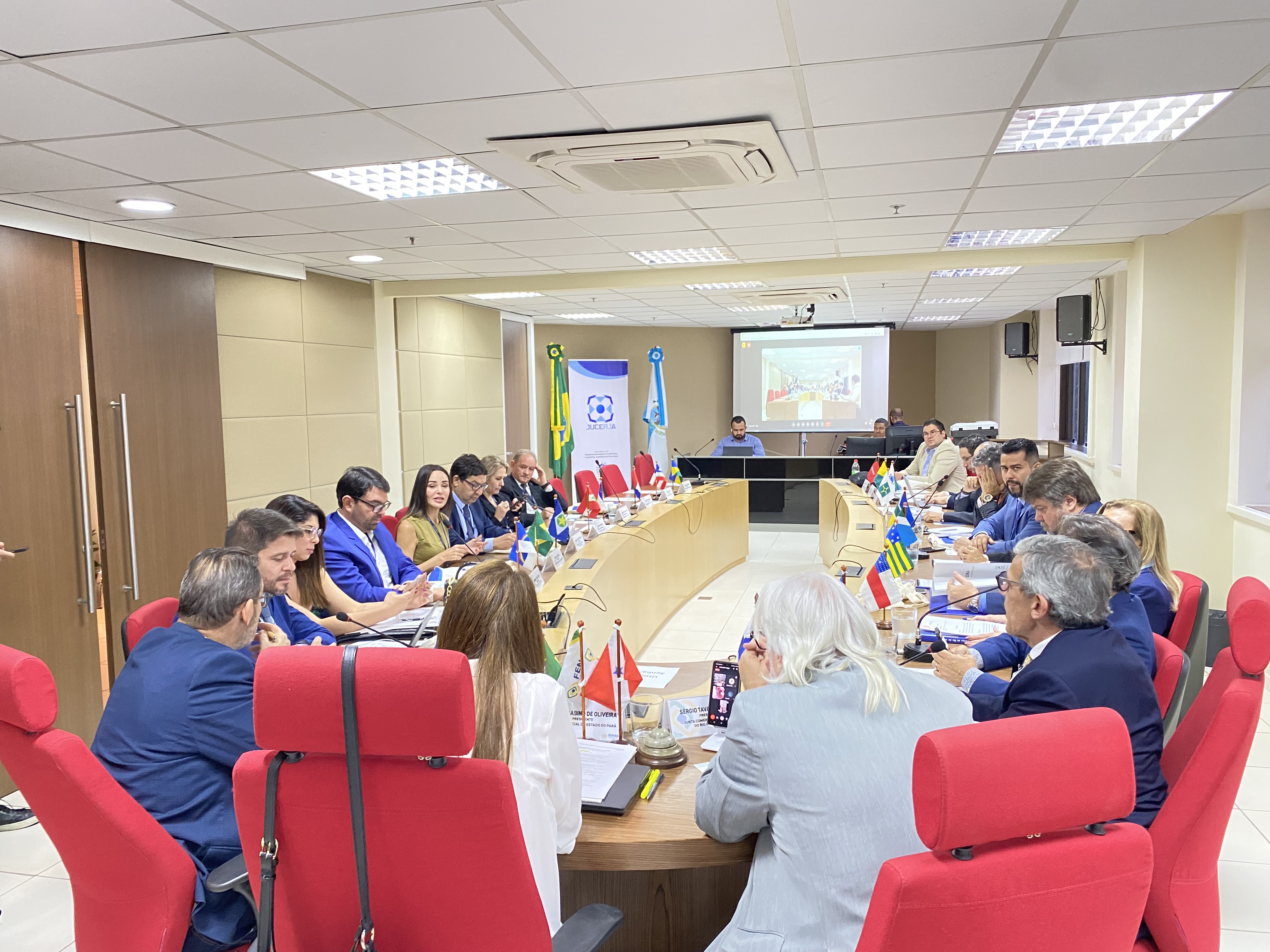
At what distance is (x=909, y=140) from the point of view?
326 centimetres

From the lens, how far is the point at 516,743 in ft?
5.36

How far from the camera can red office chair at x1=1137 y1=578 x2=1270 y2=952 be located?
1.66 m

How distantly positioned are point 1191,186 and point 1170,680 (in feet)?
9.86

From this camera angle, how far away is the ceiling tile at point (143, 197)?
3729mm

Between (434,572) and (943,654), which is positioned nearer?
(943,654)

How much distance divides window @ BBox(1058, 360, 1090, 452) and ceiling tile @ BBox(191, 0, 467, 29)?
9045 mm

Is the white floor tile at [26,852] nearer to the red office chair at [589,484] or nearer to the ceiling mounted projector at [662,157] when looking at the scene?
the ceiling mounted projector at [662,157]

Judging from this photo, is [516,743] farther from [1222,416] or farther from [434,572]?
[1222,416]

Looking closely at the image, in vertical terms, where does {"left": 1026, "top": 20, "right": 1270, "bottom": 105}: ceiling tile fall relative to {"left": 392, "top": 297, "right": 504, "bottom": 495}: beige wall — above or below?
above

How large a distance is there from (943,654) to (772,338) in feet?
37.0

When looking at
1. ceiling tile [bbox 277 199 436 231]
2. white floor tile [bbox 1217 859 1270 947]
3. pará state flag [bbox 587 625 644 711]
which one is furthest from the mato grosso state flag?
pará state flag [bbox 587 625 644 711]

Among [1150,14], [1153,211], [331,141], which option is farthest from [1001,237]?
[331,141]

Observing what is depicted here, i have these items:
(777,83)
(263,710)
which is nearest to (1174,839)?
(263,710)

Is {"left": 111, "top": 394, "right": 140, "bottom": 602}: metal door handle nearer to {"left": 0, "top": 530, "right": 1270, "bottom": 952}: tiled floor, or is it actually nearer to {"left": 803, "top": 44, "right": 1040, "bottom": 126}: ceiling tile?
{"left": 0, "top": 530, "right": 1270, "bottom": 952}: tiled floor
